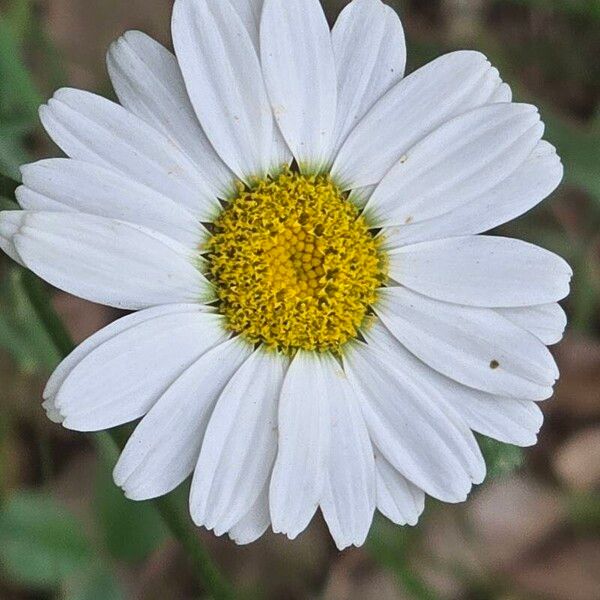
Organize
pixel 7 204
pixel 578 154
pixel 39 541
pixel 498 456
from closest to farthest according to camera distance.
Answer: pixel 7 204, pixel 498 456, pixel 39 541, pixel 578 154

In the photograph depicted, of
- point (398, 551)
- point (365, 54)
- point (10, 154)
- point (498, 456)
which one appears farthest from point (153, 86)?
point (398, 551)

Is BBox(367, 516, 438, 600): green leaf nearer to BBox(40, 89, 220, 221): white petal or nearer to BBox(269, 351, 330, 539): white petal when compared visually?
BBox(269, 351, 330, 539): white petal

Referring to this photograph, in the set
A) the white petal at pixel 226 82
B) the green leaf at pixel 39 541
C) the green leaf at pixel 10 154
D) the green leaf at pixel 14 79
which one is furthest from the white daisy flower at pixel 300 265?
the green leaf at pixel 39 541

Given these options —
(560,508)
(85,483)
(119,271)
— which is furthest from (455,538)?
(119,271)

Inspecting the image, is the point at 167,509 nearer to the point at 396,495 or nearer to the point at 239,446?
the point at 239,446

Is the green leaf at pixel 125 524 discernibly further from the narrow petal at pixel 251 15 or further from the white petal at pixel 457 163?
the narrow petal at pixel 251 15

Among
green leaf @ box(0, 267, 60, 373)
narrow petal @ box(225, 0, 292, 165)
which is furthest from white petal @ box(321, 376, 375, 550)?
green leaf @ box(0, 267, 60, 373)
